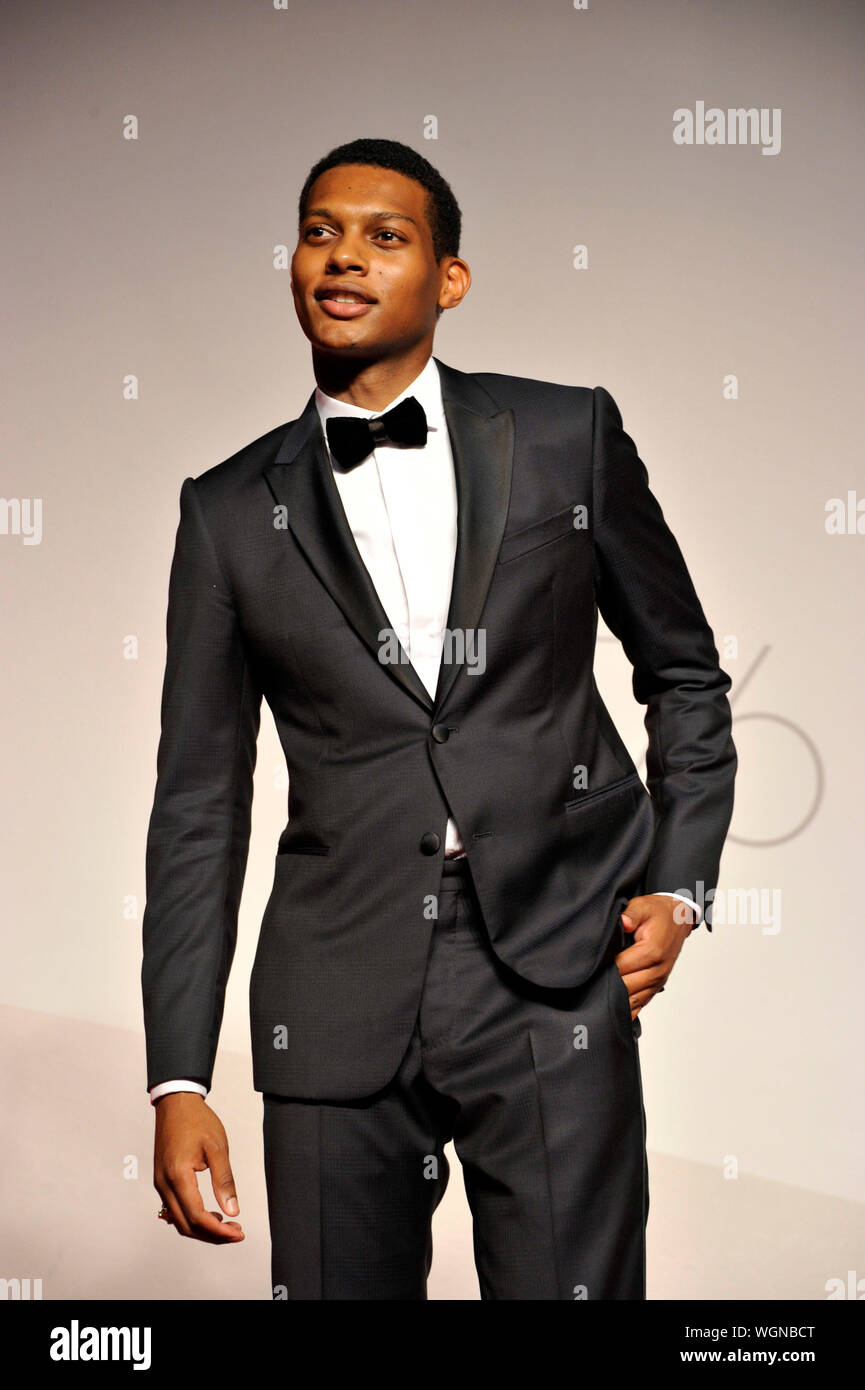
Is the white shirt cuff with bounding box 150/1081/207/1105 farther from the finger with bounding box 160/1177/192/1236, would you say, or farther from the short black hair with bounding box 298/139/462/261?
the short black hair with bounding box 298/139/462/261

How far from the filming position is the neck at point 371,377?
1.77 metres

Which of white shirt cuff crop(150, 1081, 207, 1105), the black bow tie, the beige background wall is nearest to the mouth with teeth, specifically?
the black bow tie

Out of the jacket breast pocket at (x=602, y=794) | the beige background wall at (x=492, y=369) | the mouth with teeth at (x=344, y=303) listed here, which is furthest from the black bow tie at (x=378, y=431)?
the beige background wall at (x=492, y=369)

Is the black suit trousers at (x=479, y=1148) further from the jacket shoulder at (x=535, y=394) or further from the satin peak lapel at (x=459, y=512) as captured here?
the jacket shoulder at (x=535, y=394)

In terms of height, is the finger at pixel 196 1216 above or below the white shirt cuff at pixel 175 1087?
below

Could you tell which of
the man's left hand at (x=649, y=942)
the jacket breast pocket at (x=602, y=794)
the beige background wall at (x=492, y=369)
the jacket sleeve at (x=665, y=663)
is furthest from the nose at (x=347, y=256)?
the beige background wall at (x=492, y=369)

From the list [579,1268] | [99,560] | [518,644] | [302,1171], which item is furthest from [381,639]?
[99,560]

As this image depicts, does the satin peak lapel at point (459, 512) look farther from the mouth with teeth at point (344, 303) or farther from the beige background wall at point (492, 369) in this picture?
the beige background wall at point (492, 369)

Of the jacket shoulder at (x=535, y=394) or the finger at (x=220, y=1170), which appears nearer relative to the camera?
the finger at (x=220, y=1170)

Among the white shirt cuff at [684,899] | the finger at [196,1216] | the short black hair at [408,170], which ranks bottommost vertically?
the finger at [196,1216]

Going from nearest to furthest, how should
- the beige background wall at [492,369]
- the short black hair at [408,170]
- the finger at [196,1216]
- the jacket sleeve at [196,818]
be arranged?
the finger at [196,1216] → the jacket sleeve at [196,818] → the short black hair at [408,170] → the beige background wall at [492,369]

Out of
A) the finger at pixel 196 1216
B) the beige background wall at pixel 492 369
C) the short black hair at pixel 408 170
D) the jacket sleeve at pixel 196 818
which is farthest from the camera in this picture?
the beige background wall at pixel 492 369

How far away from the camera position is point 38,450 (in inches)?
138
